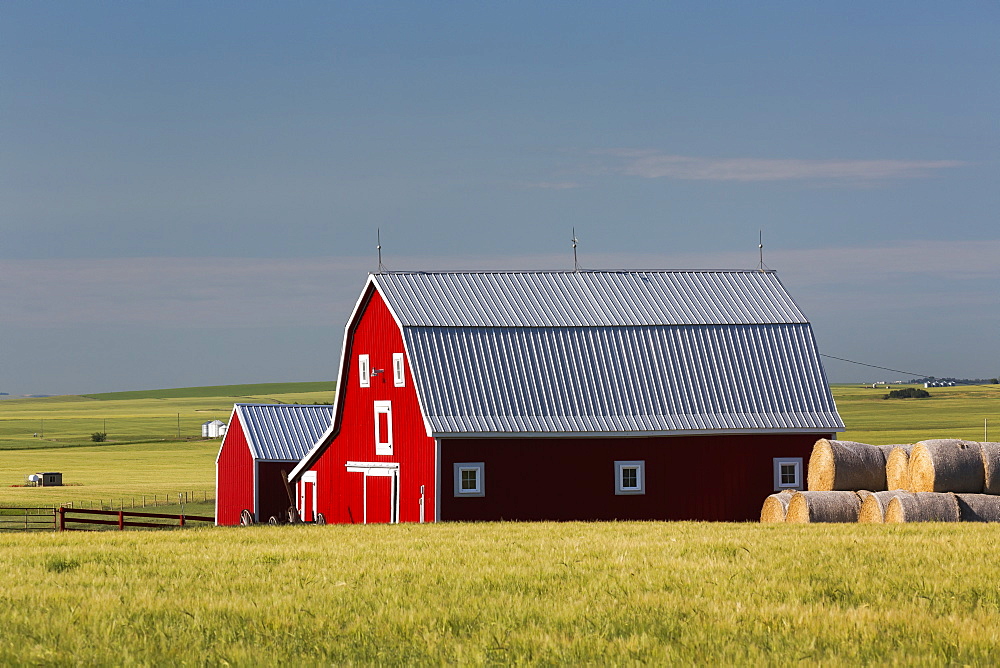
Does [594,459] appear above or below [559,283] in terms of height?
below

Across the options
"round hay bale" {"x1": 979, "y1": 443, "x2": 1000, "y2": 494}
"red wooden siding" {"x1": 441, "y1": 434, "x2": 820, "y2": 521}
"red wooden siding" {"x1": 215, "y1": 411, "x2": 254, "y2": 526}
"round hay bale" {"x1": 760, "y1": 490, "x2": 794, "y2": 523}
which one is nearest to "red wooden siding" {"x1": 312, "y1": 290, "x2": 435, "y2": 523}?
"red wooden siding" {"x1": 441, "y1": 434, "x2": 820, "y2": 521}

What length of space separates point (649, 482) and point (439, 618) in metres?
25.1

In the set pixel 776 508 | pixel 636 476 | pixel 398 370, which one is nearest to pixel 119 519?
pixel 398 370

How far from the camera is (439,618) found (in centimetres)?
1420

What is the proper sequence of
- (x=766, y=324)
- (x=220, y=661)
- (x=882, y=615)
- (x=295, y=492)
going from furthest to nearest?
(x=295, y=492) → (x=766, y=324) → (x=882, y=615) → (x=220, y=661)

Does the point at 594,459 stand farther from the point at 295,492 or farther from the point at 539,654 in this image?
the point at 539,654

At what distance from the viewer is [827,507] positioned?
3114cm

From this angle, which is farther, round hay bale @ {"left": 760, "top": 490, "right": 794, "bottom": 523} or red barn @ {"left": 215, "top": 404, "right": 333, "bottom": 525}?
red barn @ {"left": 215, "top": 404, "right": 333, "bottom": 525}

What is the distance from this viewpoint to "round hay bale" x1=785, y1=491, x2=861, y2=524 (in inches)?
1222

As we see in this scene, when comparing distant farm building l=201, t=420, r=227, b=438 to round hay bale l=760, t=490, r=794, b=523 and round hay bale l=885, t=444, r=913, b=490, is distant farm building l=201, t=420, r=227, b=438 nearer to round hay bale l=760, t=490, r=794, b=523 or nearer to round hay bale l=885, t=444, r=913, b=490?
round hay bale l=760, t=490, r=794, b=523

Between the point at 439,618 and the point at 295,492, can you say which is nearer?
the point at 439,618

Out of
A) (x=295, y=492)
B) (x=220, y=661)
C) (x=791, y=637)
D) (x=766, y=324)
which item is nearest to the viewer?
(x=220, y=661)

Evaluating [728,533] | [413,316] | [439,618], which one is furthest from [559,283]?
[439,618]

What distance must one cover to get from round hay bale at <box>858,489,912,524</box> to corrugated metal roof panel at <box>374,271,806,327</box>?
1109 centimetres
